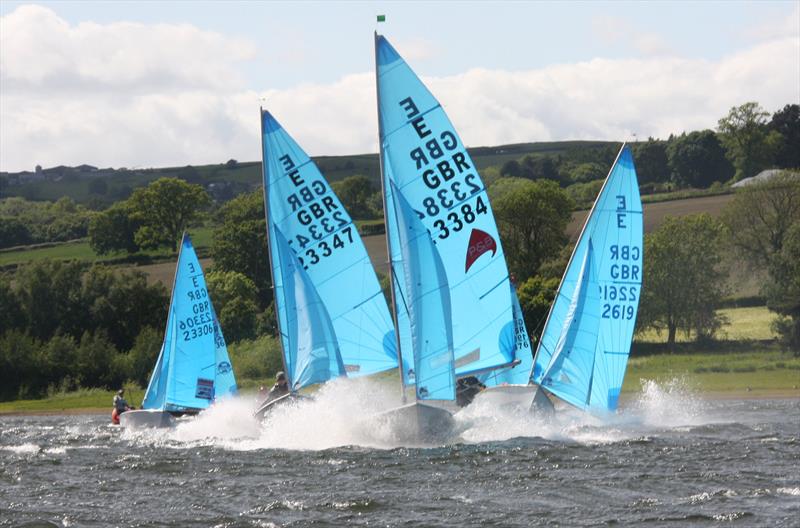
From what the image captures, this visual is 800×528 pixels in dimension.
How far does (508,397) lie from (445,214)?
16.5 feet

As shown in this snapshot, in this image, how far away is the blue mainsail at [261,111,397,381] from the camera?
38.8 metres

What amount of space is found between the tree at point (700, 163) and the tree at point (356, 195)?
1338 inches

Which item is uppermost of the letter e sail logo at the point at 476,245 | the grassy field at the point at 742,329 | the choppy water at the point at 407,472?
the letter e sail logo at the point at 476,245

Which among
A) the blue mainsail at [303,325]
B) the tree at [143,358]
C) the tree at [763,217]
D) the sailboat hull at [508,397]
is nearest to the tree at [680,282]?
the tree at [763,217]

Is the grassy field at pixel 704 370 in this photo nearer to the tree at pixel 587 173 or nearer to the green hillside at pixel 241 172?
the tree at pixel 587 173

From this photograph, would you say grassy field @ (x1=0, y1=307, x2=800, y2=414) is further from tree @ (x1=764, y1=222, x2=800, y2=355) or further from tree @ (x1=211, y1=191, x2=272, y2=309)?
tree @ (x1=211, y1=191, x2=272, y2=309)

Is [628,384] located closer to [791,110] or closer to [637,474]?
[637,474]

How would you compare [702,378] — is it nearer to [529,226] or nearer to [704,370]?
[704,370]

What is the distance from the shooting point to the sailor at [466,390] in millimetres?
36469

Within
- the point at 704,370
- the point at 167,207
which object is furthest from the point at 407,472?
the point at 167,207

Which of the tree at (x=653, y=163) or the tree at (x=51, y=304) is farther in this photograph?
the tree at (x=653, y=163)

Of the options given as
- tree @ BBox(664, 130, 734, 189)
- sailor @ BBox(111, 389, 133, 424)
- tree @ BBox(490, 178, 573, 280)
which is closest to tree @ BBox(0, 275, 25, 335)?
tree @ BBox(490, 178, 573, 280)

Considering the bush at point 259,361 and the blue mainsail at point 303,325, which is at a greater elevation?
the blue mainsail at point 303,325

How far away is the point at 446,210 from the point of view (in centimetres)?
3394
